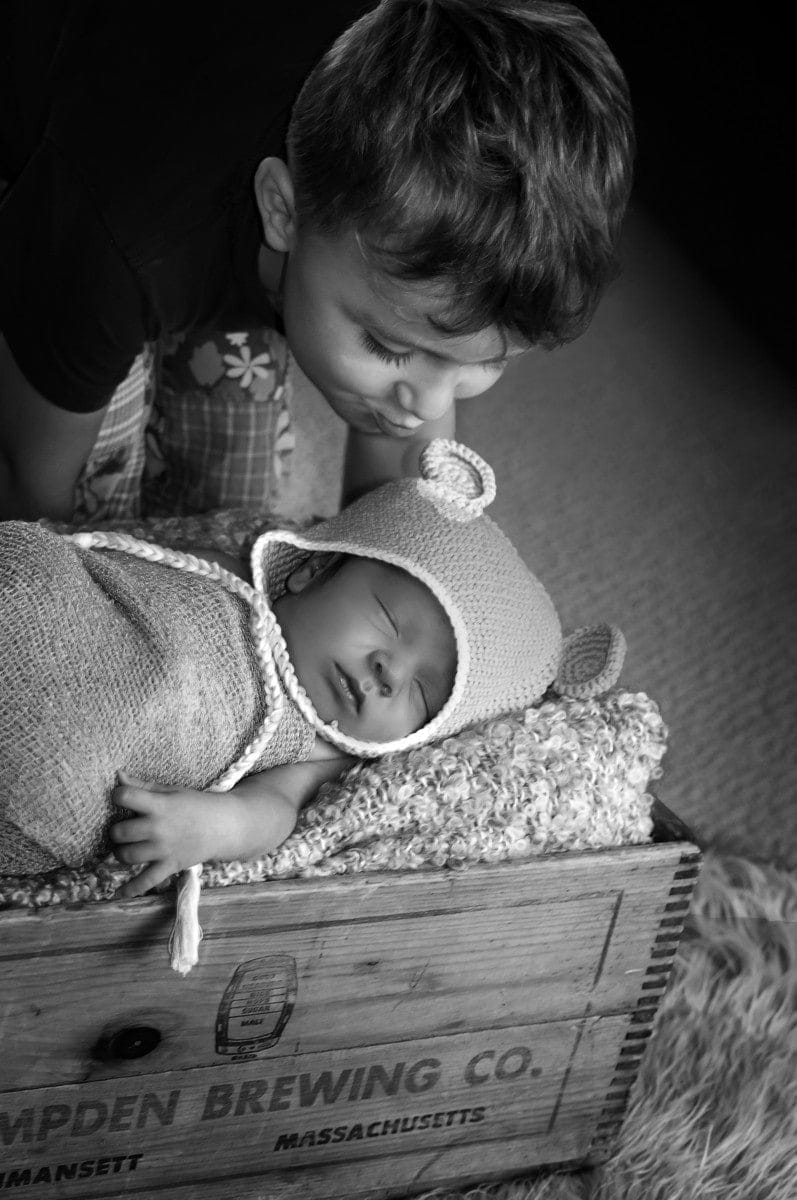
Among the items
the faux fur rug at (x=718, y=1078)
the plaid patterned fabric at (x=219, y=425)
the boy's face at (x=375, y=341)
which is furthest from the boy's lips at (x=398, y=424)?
the faux fur rug at (x=718, y=1078)

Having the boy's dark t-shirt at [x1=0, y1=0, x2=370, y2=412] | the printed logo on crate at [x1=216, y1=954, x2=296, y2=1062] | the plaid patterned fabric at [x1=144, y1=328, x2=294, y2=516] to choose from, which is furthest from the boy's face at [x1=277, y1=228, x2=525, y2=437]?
the printed logo on crate at [x1=216, y1=954, x2=296, y2=1062]

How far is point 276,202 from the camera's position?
103cm

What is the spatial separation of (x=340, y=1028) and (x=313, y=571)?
0.38 metres

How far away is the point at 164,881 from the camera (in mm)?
836

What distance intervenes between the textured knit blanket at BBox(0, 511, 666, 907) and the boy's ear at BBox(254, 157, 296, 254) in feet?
1.46

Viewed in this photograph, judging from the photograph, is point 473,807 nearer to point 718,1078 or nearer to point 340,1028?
point 340,1028

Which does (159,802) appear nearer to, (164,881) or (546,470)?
(164,881)

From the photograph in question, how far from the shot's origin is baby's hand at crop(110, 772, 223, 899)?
2.56 ft

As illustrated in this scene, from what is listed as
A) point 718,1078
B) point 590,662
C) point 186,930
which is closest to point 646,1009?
point 718,1078

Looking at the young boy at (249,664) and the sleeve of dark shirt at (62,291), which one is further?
the sleeve of dark shirt at (62,291)

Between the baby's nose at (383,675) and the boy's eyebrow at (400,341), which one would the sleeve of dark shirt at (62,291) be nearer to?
the boy's eyebrow at (400,341)

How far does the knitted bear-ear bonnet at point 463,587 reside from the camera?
3.26ft

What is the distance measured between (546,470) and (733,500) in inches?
12.7

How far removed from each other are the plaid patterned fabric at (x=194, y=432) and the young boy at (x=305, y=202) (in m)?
0.02
